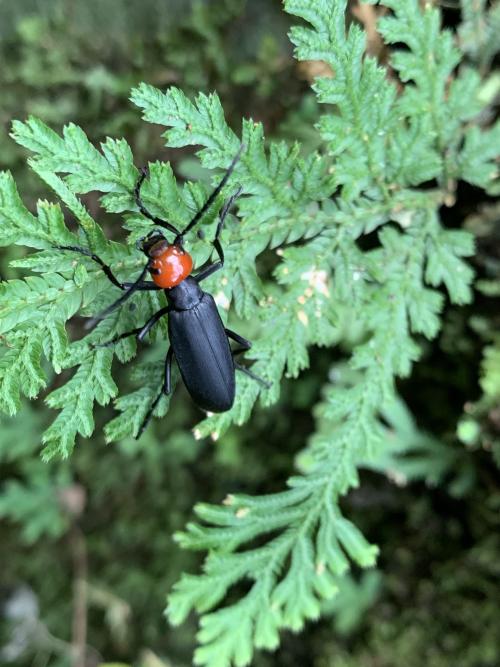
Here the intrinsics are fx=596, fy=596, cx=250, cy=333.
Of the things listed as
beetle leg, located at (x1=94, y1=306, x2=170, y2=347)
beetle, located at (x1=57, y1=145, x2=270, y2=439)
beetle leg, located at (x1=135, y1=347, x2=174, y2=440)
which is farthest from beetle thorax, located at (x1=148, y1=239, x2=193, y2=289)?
beetle leg, located at (x1=135, y1=347, x2=174, y2=440)

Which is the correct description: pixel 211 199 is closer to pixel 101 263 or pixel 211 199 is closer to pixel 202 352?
pixel 101 263

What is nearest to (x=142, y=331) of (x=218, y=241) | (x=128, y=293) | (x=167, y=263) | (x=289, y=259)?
(x=128, y=293)

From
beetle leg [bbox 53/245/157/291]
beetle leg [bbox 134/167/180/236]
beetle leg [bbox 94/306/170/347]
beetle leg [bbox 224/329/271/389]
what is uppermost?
beetle leg [bbox 134/167/180/236]

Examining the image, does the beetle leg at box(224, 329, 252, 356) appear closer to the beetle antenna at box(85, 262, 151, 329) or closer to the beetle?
the beetle

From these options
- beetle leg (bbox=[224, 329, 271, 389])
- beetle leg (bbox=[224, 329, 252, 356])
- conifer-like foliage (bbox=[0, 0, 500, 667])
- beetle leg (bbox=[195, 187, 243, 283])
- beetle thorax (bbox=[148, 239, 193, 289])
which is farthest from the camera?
beetle leg (bbox=[224, 329, 252, 356])

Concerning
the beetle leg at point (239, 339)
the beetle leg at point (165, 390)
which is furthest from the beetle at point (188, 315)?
the beetle leg at point (239, 339)

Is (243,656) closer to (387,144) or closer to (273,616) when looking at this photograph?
(273,616)
